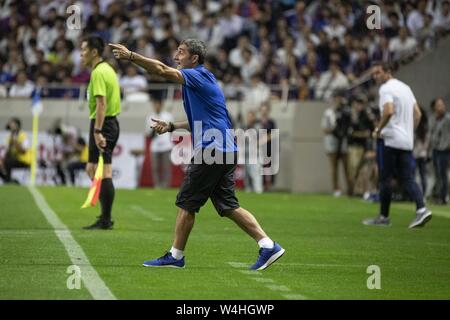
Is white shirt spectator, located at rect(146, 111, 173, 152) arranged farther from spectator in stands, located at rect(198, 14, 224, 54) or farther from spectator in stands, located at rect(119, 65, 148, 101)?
spectator in stands, located at rect(198, 14, 224, 54)

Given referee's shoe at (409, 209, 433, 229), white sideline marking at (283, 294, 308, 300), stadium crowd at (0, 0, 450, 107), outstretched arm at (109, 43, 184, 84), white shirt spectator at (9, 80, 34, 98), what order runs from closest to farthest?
white sideline marking at (283, 294, 308, 300) → outstretched arm at (109, 43, 184, 84) → referee's shoe at (409, 209, 433, 229) → stadium crowd at (0, 0, 450, 107) → white shirt spectator at (9, 80, 34, 98)

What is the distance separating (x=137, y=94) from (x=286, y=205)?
848 cm

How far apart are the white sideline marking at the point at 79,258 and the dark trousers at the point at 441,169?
344 inches

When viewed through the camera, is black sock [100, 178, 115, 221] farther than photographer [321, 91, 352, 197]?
No

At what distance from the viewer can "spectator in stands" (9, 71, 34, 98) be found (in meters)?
28.4

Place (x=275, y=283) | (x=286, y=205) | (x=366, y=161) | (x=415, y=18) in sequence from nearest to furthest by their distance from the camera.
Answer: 1. (x=275, y=283)
2. (x=286, y=205)
3. (x=366, y=161)
4. (x=415, y=18)

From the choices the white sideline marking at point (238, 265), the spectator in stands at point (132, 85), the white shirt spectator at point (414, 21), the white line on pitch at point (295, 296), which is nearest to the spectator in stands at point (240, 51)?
the spectator in stands at point (132, 85)

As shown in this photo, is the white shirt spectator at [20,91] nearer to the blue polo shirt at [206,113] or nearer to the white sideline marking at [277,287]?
the blue polo shirt at [206,113]

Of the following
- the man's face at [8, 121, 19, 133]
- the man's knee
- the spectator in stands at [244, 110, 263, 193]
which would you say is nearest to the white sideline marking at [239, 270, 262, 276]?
the man's knee

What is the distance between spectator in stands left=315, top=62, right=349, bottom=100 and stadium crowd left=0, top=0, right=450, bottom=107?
0.08 feet

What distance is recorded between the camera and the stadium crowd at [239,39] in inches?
1075

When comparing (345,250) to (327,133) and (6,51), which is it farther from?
(6,51)
